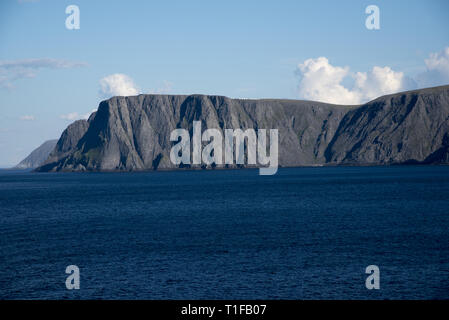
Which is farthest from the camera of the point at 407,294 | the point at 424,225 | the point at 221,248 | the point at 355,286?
the point at 424,225

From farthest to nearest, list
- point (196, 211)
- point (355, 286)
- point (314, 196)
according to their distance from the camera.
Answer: point (314, 196) → point (196, 211) → point (355, 286)

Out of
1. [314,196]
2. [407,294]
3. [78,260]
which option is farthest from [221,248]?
[314,196]

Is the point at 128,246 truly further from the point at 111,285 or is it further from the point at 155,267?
the point at 111,285

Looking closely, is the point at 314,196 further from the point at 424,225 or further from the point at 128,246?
the point at 128,246

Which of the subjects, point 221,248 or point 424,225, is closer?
point 221,248

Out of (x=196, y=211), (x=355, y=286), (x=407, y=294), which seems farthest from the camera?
(x=196, y=211)

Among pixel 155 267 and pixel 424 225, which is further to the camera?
pixel 424 225

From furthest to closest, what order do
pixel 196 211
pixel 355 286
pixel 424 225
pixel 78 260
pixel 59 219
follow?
1. pixel 196 211
2. pixel 59 219
3. pixel 424 225
4. pixel 78 260
5. pixel 355 286
